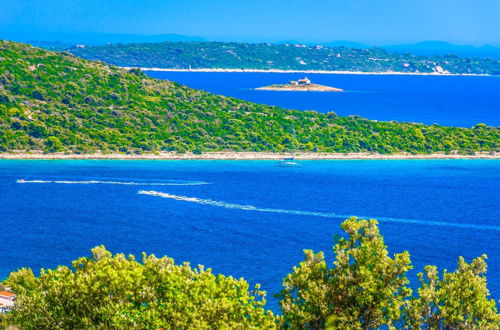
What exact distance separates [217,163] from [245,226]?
103 feet

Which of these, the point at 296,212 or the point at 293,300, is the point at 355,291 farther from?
the point at 296,212

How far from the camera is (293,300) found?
24312 mm

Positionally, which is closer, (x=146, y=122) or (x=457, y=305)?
(x=457, y=305)

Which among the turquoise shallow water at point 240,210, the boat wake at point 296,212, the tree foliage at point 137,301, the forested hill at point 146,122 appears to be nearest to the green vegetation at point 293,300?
the tree foliage at point 137,301

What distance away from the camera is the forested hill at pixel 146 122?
9425cm

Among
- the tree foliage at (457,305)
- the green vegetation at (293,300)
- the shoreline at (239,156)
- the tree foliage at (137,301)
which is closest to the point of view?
the tree foliage at (137,301)

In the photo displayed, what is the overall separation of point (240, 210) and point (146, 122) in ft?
137

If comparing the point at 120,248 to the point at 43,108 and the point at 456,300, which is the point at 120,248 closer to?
the point at 456,300

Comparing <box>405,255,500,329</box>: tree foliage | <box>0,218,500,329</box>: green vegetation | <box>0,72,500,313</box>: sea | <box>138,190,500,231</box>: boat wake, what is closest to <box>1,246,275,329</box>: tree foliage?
<box>0,218,500,329</box>: green vegetation

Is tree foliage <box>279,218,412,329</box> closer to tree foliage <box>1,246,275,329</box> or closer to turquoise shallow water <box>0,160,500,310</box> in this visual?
tree foliage <box>1,246,275,329</box>

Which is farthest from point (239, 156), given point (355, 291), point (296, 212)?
point (355, 291)

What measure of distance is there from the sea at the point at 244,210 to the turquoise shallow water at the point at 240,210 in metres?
0.10

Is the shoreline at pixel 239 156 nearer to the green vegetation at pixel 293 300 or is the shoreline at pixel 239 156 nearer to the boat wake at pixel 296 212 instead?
the boat wake at pixel 296 212

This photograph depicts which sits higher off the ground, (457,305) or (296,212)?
(457,305)
